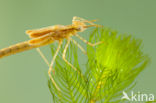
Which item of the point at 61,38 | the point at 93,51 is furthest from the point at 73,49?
the point at 61,38

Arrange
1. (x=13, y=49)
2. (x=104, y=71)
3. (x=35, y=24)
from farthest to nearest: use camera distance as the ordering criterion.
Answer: (x=35, y=24), (x=13, y=49), (x=104, y=71)

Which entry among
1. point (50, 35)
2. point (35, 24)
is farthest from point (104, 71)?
point (35, 24)

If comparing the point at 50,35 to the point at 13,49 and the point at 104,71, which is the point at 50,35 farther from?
the point at 104,71

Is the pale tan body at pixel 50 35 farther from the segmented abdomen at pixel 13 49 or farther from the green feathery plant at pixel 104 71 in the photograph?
the green feathery plant at pixel 104 71

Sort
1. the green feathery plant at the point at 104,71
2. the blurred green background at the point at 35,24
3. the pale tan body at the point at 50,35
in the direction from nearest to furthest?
the green feathery plant at the point at 104,71 < the pale tan body at the point at 50,35 < the blurred green background at the point at 35,24

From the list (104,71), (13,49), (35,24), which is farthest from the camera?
(35,24)

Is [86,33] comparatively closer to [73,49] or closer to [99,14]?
[99,14]

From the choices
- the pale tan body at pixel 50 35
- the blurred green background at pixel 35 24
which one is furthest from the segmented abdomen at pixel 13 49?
the blurred green background at pixel 35 24
